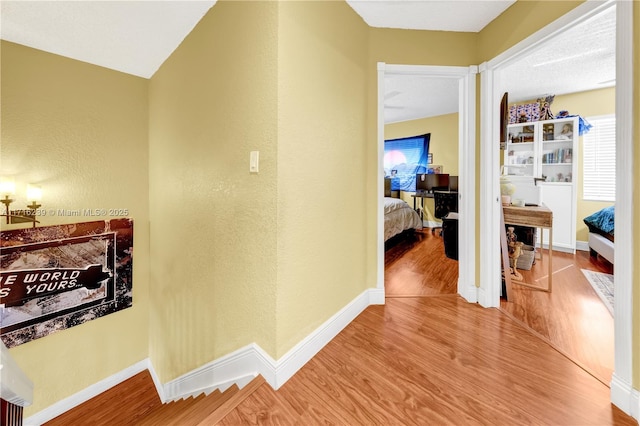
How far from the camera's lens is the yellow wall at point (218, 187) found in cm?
145

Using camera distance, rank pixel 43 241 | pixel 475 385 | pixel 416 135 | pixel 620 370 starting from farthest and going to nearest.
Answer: pixel 416 135 < pixel 43 241 < pixel 475 385 < pixel 620 370

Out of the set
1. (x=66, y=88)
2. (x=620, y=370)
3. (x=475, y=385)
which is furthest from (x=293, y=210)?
(x=66, y=88)

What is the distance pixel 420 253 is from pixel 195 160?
3370 millimetres

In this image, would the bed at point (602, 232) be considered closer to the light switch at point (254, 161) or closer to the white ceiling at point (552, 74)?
the white ceiling at point (552, 74)

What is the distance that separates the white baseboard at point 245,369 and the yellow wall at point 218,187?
0.08 metres

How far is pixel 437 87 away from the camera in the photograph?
4.02m

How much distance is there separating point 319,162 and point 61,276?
2.74m

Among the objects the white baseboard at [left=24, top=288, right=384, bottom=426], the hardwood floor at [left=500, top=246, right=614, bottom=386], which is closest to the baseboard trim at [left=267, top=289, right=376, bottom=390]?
the white baseboard at [left=24, top=288, right=384, bottom=426]

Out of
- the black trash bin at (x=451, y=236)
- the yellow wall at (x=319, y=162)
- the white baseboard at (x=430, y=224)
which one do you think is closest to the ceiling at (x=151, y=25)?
the yellow wall at (x=319, y=162)

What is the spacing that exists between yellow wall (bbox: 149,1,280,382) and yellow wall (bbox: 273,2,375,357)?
0.25ft

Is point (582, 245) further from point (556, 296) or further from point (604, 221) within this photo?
point (556, 296)

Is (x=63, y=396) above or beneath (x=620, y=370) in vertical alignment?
beneath

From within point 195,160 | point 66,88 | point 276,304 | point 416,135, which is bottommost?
point 276,304

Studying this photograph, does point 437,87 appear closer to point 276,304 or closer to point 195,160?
point 195,160
